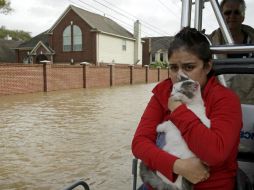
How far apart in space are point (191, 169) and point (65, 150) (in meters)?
6.43

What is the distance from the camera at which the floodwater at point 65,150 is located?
20.5 ft

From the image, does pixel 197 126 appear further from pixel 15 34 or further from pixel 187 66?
pixel 15 34

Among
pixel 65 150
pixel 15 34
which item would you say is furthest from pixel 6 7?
pixel 15 34

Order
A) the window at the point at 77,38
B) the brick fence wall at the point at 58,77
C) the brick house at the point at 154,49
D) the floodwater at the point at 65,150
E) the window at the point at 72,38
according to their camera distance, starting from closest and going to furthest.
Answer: the floodwater at the point at 65,150 → the brick fence wall at the point at 58,77 → the window at the point at 77,38 → the window at the point at 72,38 → the brick house at the point at 154,49

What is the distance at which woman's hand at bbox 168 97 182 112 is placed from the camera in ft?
6.84

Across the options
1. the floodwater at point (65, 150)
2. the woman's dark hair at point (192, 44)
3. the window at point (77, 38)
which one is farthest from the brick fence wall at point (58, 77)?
the woman's dark hair at point (192, 44)

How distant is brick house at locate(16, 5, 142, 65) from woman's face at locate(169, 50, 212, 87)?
144ft

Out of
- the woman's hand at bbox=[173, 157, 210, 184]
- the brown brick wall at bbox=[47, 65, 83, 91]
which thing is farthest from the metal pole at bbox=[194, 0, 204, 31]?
the brown brick wall at bbox=[47, 65, 83, 91]

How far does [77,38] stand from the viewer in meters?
47.7

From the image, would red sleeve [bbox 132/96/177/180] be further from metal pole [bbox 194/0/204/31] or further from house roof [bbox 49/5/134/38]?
house roof [bbox 49/5/134/38]

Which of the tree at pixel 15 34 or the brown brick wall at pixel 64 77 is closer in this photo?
the brown brick wall at pixel 64 77

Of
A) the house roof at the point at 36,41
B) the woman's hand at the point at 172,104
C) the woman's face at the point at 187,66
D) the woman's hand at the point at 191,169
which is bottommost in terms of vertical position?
the woman's hand at the point at 191,169

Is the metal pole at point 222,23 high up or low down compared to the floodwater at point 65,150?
up

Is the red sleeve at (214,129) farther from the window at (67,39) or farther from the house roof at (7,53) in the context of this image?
the house roof at (7,53)
